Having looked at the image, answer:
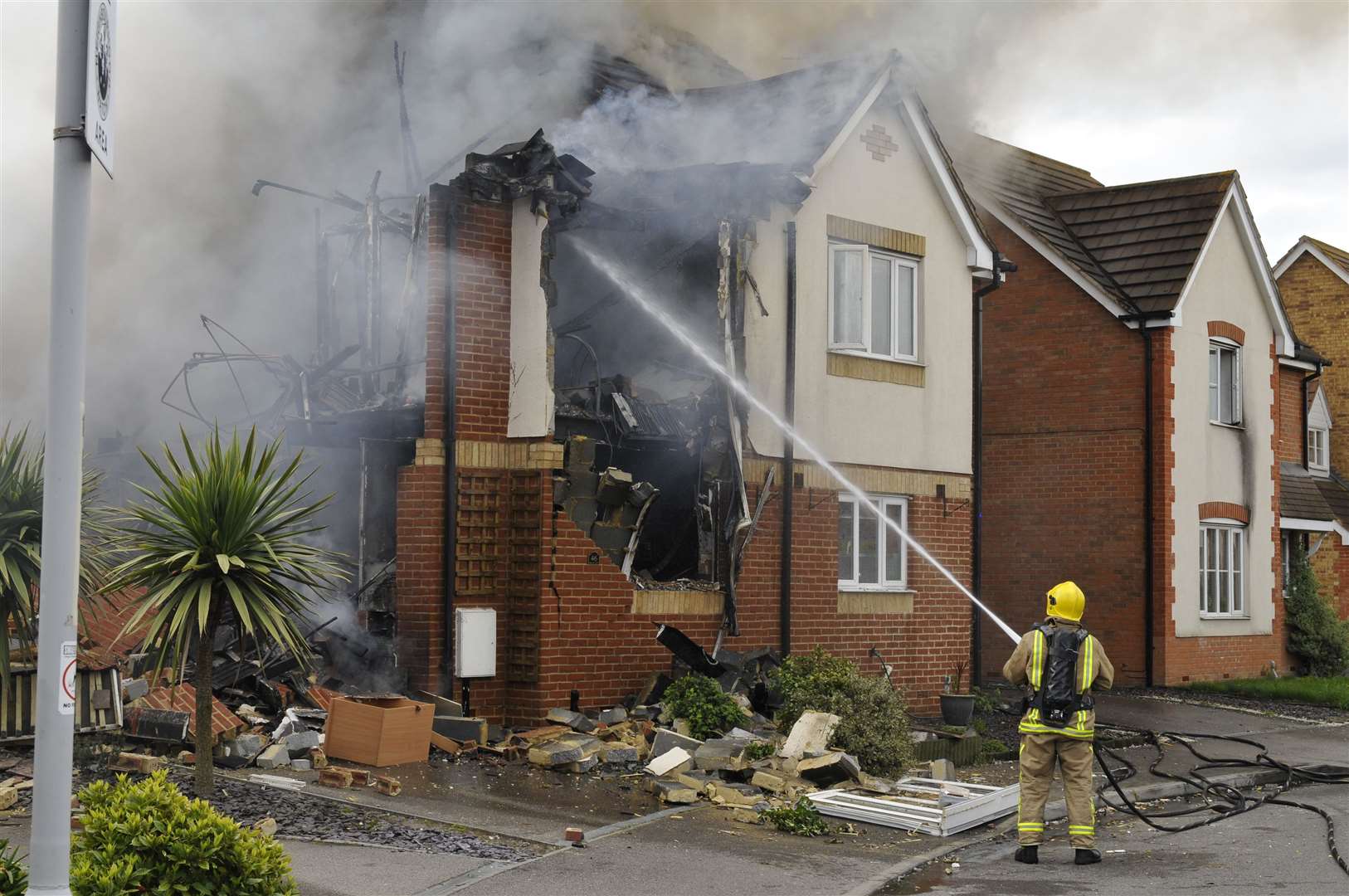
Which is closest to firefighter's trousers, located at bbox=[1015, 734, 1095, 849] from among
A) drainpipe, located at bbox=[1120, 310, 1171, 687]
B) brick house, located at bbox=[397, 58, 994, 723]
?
brick house, located at bbox=[397, 58, 994, 723]

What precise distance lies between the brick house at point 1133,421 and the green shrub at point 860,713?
8.79 meters

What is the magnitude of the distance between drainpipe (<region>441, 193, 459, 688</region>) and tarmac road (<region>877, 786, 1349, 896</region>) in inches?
193

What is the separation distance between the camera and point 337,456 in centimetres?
1388

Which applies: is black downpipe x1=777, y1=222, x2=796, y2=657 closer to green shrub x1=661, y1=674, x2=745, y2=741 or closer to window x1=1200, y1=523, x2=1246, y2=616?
green shrub x1=661, y1=674, x2=745, y2=741

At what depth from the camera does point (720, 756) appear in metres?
10.9

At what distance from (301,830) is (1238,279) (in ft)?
58.6

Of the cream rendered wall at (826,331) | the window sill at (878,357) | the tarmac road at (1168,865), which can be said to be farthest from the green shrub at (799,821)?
the window sill at (878,357)

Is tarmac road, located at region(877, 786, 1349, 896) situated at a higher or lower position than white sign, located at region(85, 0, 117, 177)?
lower

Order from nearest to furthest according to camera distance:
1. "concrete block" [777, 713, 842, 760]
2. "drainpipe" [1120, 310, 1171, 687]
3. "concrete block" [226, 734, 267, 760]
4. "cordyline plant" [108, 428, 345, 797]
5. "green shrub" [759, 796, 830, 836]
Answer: "cordyline plant" [108, 428, 345, 797], "green shrub" [759, 796, 830, 836], "concrete block" [226, 734, 267, 760], "concrete block" [777, 713, 842, 760], "drainpipe" [1120, 310, 1171, 687]

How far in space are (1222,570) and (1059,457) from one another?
3.28m

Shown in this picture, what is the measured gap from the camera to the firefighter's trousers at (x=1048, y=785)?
28.7 feet

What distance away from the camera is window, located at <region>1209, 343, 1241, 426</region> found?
21453 millimetres

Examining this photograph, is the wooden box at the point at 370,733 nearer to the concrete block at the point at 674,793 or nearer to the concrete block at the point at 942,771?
the concrete block at the point at 674,793

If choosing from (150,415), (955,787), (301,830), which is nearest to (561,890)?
(301,830)
